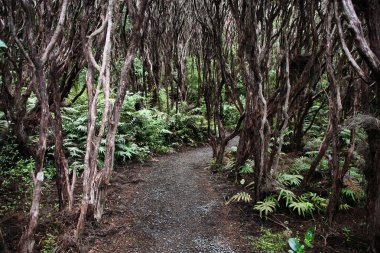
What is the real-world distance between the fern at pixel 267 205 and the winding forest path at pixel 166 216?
0.38 metres

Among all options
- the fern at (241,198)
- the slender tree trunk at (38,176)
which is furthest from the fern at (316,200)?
the slender tree trunk at (38,176)

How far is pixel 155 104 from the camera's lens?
9.59 meters

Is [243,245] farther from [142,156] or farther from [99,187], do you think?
[142,156]

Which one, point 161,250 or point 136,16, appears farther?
point 136,16

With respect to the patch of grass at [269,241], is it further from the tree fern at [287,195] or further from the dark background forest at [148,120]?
the tree fern at [287,195]

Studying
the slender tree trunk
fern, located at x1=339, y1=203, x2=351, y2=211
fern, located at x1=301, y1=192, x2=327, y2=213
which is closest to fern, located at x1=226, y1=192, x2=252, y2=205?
fern, located at x1=301, y1=192, x2=327, y2=213

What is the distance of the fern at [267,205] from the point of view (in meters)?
3.94

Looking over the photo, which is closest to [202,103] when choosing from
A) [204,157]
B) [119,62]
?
[119,62]

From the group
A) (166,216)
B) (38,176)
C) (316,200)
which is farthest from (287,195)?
(38,176)

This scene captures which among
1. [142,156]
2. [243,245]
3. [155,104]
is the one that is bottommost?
[243,245]

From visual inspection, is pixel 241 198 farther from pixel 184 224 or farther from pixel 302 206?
pixel 184 224

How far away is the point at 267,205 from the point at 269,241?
62cm

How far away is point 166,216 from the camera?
13.4 ft

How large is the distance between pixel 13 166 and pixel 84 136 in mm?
1425
